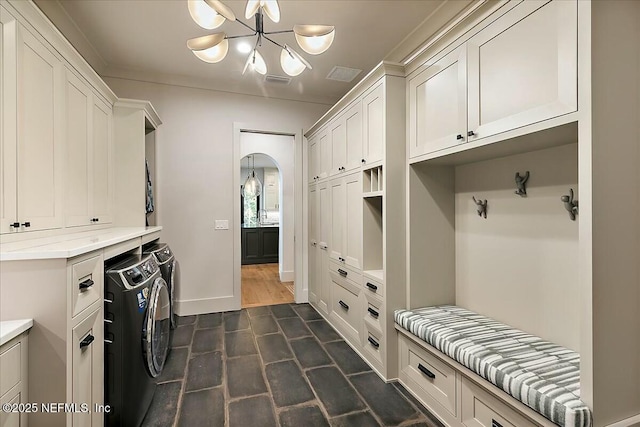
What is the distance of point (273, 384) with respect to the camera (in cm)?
222

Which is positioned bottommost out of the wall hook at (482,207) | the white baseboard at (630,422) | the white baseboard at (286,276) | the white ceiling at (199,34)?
the white baseboard at (286,276)

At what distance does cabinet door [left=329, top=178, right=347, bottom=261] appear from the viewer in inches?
119

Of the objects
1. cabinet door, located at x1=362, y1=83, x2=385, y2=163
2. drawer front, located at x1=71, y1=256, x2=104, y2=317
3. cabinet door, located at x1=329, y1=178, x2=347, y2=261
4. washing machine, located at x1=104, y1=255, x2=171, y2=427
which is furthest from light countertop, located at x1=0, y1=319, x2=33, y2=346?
cabinet door, located at x1=329, y1=178, x2=347, y2=261

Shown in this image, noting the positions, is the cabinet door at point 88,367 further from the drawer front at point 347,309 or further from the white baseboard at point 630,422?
the white baseboard at point 630,422

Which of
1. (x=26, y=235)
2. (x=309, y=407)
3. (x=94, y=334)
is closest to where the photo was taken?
(x=94, y=334)

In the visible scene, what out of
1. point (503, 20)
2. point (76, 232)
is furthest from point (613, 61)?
point (76, 232)

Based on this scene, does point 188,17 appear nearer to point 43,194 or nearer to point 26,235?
point 43,194

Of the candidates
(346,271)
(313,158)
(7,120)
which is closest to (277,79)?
(313,158)

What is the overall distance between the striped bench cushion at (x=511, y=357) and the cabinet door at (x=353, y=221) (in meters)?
0.69

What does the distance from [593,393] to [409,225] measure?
51.8 inches

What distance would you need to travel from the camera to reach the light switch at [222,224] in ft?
12.6

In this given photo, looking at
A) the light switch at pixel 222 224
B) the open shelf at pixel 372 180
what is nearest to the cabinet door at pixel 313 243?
the light switch at pixel 222 224

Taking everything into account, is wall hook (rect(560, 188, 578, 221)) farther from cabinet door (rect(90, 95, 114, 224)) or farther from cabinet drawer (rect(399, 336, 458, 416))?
cabinet door (rect(90, 95, 114, 224))

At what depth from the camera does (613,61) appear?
1181mm
